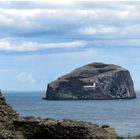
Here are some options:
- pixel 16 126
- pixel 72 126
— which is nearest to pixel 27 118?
pixel 16 126

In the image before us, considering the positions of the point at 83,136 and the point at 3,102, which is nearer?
the point at 83,136

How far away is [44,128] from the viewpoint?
30.7 metres

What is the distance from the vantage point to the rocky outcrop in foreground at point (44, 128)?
A: 97.7 feet

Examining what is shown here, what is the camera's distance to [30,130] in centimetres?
3098

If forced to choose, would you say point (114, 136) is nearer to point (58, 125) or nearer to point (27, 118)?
point (58, 125)

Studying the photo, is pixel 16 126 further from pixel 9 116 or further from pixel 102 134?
pixel 102 134

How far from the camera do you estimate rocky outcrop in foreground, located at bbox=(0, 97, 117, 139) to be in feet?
97.7

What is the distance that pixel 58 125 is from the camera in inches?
1197

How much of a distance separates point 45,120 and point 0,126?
260 cm

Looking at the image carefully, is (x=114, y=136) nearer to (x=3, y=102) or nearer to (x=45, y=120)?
(x=45, y=120)

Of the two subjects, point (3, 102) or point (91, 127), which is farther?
point (3, 102)

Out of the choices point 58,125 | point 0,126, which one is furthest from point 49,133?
point 0,126

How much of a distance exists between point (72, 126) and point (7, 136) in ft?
11.6

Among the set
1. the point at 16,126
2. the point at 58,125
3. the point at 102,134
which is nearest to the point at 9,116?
the point at 16,126
